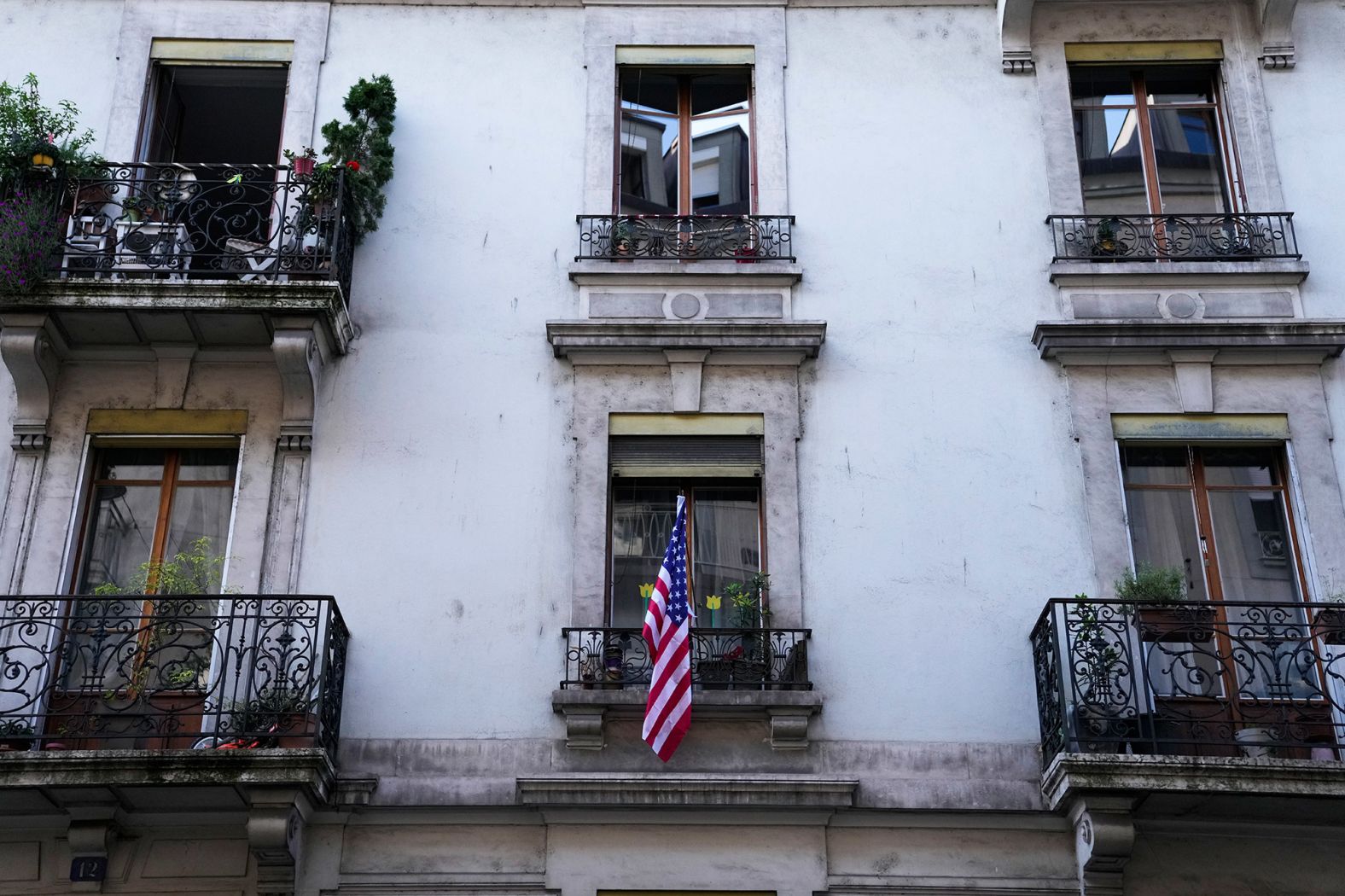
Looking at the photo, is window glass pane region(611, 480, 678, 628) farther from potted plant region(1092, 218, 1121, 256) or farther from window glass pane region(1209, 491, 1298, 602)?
window glass pane region(1209, 491, 1298, 602)

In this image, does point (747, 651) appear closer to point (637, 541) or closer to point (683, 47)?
point (637, 541)

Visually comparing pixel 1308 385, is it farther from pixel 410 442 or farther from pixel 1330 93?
pixel 410 442

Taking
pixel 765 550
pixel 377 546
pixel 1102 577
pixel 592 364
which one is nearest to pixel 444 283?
pixel 592 364

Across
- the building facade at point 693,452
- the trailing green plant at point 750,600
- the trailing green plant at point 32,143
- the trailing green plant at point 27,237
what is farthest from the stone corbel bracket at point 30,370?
the trailing green plant at point 750,600

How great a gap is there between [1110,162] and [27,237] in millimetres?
8275

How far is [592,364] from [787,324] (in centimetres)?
148

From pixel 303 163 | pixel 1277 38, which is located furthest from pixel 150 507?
pixel 1277 38

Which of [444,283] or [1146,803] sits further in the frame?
[444,283]

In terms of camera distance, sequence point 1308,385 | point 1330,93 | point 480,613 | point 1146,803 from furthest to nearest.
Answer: point 1330,93, point 1308,385, point 480,613, point 1146,803

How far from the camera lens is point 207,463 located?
39.8ft

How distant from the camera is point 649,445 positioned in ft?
40.0

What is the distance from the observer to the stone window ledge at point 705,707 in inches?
430

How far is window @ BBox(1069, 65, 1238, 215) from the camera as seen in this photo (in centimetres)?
1322

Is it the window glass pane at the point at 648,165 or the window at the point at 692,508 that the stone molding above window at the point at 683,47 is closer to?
the window glass pane at the point at 648,165
